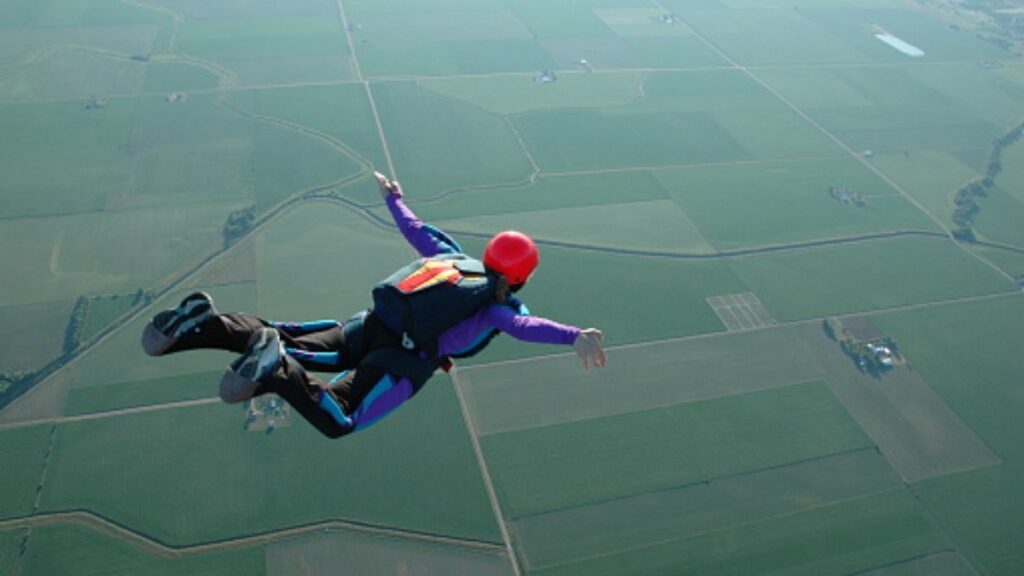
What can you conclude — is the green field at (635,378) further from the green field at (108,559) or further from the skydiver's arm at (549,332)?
the skydiver's arm at (549,332)

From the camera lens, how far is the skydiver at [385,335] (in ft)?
27.8

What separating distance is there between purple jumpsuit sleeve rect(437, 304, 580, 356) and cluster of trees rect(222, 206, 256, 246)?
34427 mm

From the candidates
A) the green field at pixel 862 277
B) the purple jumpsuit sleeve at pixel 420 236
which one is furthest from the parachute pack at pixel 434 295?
the green field at pixel 862 277

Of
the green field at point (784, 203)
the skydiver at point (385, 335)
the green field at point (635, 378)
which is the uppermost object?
the skydiver at point (385, 335)

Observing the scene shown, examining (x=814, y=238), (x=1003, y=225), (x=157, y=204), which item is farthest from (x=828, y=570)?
(x=157, y=204)

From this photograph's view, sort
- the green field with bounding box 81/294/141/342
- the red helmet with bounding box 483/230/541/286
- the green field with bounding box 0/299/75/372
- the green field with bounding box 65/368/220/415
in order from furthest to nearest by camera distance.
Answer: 1. the green field with bounding box 81/294/141/342
2. the green field with bounding box 0/299/75/372
3. the green field with bounding box 65/368/220/415
4. the red helmet with bounding box 483/230/541/286

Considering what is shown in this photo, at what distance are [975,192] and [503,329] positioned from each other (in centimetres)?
5558

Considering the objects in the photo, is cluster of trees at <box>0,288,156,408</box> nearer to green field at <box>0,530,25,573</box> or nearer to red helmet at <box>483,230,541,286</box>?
green field at <box>0,530,25,573</box>

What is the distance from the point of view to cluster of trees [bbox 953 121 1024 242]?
48.2 m

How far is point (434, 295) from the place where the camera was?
30.9 ft

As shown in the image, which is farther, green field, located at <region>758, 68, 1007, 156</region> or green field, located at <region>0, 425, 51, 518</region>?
green field, located at <region>758, 68, 1007, 156</region>

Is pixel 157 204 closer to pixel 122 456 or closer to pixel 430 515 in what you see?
pixel 122 456

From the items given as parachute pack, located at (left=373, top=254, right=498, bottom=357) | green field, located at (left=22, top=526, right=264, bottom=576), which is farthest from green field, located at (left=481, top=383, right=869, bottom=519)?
parachute pack, located at (left=373, top=254, right=498, bottom=357)

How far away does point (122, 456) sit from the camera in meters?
28.5
